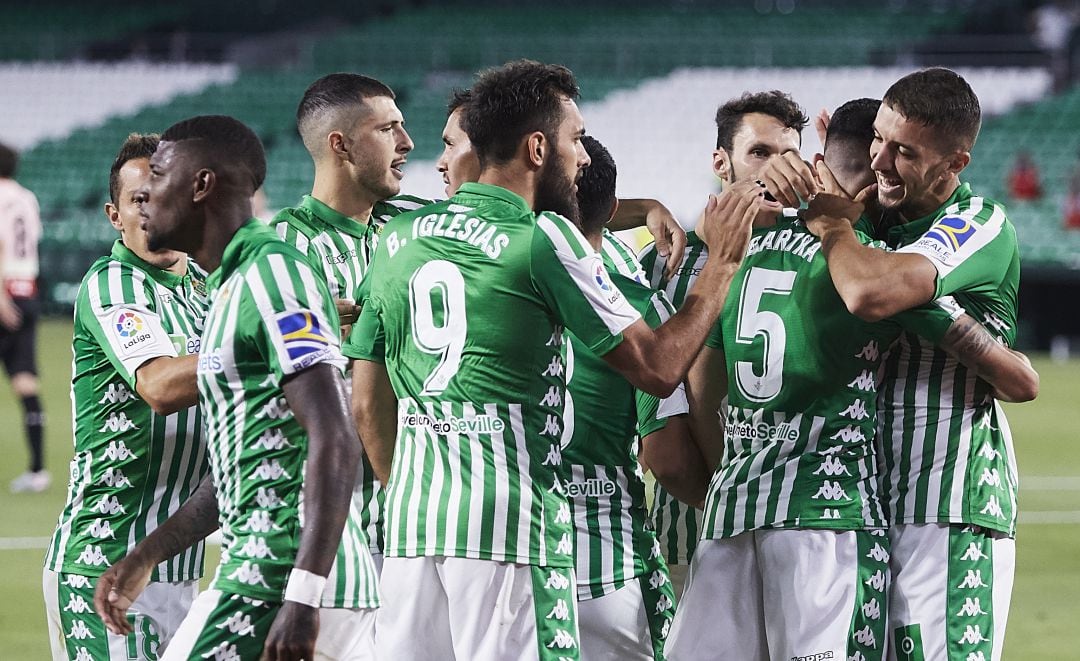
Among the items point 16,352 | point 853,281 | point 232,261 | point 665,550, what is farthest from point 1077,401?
point 232,261

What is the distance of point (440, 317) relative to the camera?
3951mm

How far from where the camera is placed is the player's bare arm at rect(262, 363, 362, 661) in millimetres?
3262

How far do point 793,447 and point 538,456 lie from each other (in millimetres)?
817

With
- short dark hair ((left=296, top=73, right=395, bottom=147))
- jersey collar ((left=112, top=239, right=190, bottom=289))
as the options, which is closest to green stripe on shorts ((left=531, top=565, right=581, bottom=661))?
jersey collar ((left=112, top=239, right=190, bottom=289))

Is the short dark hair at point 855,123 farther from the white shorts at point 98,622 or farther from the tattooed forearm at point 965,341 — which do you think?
the white shorts at point 98,622

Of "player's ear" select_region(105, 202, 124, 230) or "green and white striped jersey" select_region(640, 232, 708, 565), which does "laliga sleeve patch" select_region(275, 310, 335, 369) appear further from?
"green and white striped jersey" select_region(640, 232, 708, 565)

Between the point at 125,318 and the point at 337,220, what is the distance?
3.44 feet

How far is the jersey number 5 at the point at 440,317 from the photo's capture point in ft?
12.9

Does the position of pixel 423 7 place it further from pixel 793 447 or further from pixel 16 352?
pixel 793 447

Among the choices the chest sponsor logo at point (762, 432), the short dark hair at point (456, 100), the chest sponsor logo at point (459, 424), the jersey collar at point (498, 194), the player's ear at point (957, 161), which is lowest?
the chest sponsor logo at point (762, 432)

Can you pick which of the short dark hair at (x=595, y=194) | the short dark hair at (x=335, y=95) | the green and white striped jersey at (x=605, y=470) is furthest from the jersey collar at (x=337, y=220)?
the green and white striped jersey at (x=605, y=470)

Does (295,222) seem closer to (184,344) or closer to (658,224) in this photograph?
(184,344)

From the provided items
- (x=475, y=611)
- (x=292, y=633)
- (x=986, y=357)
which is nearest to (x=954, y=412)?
(x=986, y=357)

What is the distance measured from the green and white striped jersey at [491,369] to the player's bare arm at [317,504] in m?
0.64
